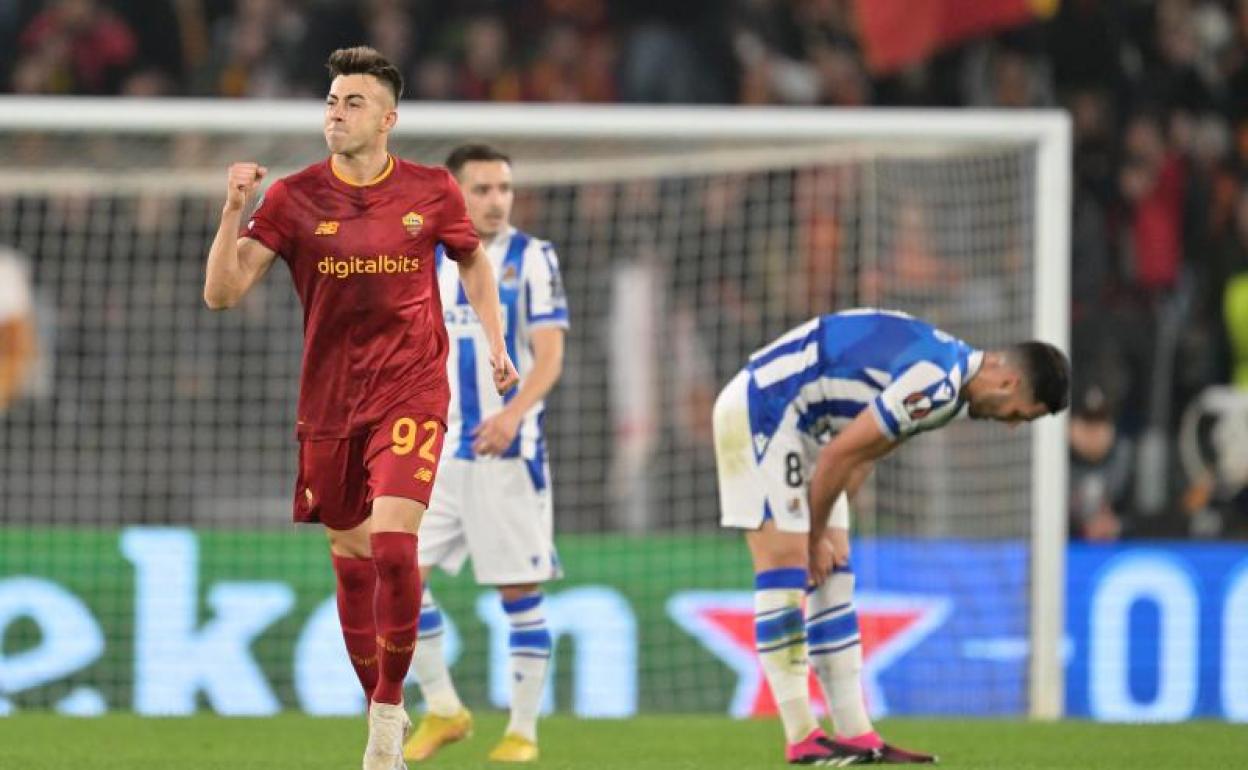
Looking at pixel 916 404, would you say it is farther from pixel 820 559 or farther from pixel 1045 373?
pixel 820 559

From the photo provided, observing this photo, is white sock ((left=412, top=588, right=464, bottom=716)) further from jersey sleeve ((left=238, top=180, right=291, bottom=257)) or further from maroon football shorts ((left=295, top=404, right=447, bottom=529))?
jersey sleeve ((left=238, top=180, right=291, bottom=257))

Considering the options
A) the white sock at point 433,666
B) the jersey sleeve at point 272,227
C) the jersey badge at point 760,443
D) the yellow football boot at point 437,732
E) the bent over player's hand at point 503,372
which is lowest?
the yellow football boot at point 437,732

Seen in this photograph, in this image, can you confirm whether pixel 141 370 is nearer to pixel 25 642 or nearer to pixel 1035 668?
pixel 25 642

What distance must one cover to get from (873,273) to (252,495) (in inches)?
148

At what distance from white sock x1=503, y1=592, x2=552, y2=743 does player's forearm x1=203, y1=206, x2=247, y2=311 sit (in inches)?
91.3

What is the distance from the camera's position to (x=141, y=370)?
13.3 m

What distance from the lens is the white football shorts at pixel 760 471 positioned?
26.3 ft

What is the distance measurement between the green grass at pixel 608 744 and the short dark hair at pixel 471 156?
7.15 ft

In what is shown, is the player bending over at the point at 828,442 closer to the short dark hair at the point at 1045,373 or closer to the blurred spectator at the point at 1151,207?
the short dark hair at the point at 1045,373

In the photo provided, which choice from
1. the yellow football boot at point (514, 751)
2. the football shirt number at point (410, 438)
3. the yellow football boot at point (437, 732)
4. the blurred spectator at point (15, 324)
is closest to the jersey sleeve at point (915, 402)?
the football shirt number at point (410, 438)

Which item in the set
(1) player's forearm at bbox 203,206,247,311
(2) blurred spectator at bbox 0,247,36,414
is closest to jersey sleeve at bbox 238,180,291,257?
(1) player's forearm at bbox 203,206,247,311

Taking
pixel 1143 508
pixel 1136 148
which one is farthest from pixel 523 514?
pixel 1136 148

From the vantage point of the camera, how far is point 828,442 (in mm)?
8172

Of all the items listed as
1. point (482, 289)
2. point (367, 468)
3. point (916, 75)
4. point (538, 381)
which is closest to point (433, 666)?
point (538, 381)
